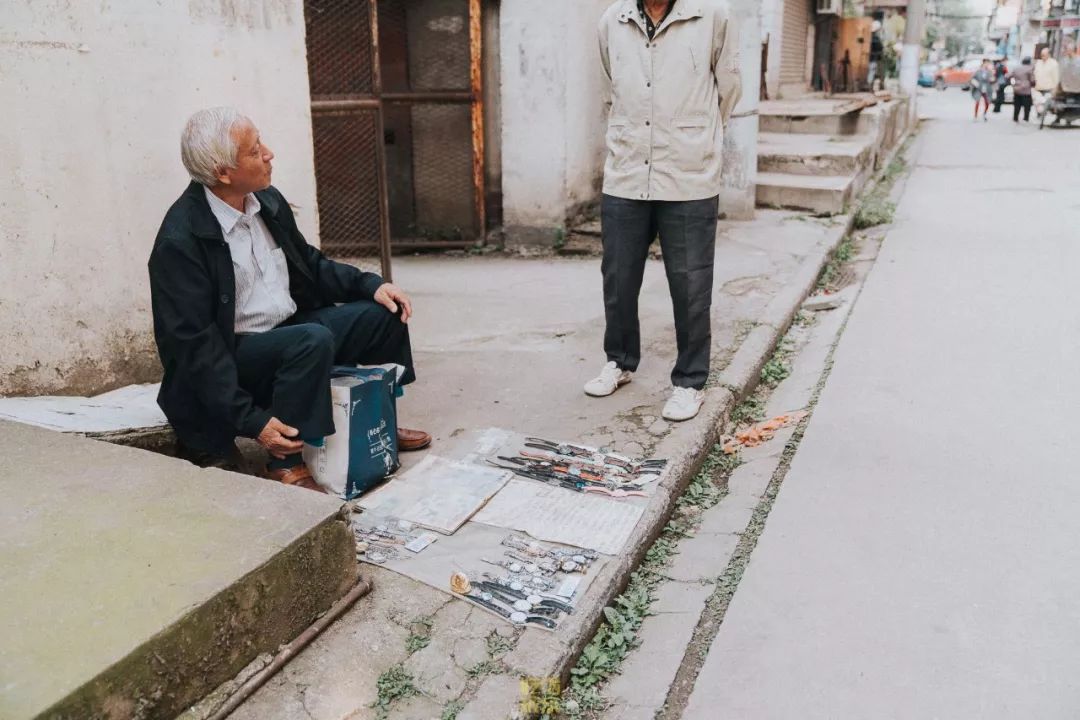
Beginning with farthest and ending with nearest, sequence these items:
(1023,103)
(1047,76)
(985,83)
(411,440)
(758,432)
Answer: (985,83) → (1023,103) → (1047,76) → (758,432) → (411,440)

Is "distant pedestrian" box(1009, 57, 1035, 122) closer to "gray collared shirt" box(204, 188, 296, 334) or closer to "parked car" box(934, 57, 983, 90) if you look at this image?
"gray collared shirt" box(204, 188, 296, 334)

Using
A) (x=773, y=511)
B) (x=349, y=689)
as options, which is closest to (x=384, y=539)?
(x=349, y=689)

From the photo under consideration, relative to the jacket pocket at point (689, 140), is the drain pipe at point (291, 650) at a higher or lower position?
lower

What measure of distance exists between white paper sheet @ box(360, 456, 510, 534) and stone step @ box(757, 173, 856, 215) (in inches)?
250

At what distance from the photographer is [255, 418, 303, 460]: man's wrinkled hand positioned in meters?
2.82

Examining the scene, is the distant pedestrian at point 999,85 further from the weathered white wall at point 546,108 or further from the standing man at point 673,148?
the standing man at point 673,148

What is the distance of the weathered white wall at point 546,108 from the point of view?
6727 mm

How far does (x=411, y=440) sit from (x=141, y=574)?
59.0 inches

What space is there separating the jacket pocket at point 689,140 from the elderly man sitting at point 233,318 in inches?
61.2

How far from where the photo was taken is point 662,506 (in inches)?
122

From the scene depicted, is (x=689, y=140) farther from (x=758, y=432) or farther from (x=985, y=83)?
(x=985, y=83)

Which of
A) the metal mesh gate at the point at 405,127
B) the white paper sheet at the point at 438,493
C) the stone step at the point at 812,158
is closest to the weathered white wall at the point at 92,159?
the white paper sheet at the point at 438,493

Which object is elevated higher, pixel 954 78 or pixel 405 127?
pixel 954 78

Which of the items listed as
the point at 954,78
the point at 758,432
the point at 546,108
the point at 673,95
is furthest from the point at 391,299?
the point at 954,78
